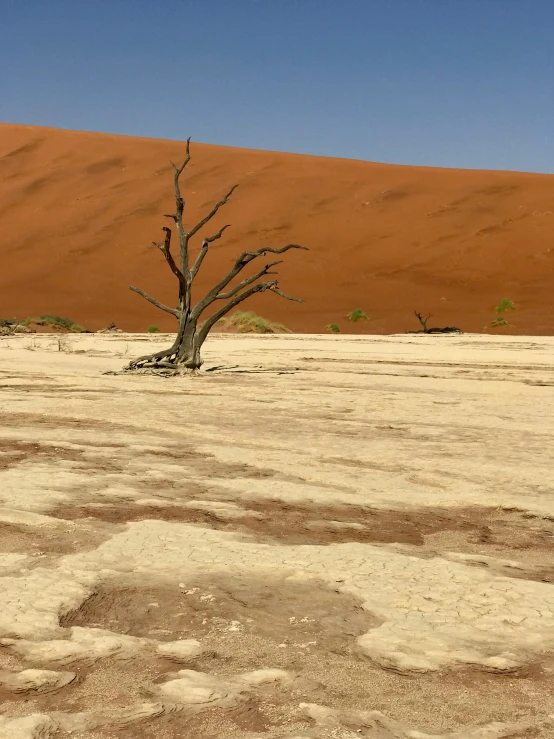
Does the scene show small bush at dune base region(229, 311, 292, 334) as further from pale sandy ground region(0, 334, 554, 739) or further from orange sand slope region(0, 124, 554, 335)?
pale sandy ground region(0, 334, 554, 739)

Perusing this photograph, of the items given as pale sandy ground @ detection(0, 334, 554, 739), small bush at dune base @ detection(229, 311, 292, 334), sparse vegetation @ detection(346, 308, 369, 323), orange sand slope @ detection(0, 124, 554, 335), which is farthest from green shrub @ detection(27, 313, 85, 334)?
pale sandy ground @ detection(0, 334, 554, 739)

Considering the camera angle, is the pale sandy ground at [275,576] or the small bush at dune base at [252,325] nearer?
the pale sandy ground at [275,576]

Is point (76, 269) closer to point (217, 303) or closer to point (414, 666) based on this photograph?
point (217, 303)

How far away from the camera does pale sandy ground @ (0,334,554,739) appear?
97.6 inches

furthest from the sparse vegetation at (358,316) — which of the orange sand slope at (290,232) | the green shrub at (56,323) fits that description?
the green shrub at (56,323)

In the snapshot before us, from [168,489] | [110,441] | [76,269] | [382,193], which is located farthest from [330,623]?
[382,193]

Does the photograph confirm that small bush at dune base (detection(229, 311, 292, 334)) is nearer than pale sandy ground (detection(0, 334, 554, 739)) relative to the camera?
No

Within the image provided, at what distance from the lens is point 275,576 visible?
364cm

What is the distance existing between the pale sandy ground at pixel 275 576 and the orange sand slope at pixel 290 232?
22.7 meters

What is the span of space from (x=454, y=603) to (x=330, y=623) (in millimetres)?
504

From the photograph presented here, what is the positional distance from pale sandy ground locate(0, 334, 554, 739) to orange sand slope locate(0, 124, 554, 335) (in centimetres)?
2266

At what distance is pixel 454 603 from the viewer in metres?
3.33

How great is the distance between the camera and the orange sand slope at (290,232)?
36.1m

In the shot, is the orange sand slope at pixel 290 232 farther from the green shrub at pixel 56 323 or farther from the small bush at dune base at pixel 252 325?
the green shrub at pixel 56 323
